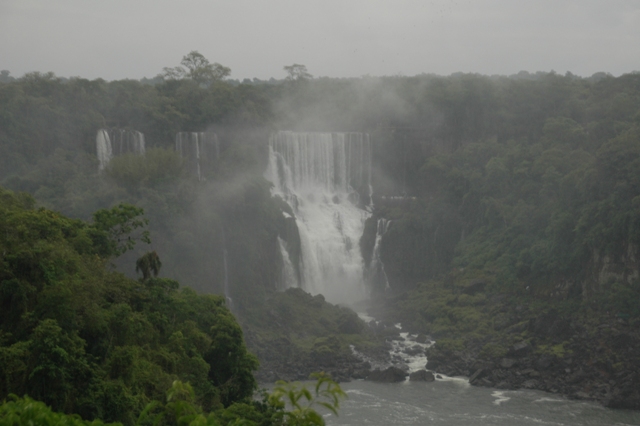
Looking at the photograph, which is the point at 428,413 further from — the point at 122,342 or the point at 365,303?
the point at 365,303

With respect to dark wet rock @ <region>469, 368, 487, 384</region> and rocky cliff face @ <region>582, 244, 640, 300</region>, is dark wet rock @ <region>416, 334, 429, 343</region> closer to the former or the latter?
dark wet rock @ <region>469, 368, 487, 384</region>

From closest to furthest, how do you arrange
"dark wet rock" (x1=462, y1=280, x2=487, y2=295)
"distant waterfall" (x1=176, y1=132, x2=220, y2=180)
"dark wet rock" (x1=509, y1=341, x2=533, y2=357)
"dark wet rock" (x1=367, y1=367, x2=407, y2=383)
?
"dark wet rock" (x1=367, y1=367, x2=407, y2=383), "dark wet rock" (x1=509, y1=341, x2=533, y2=357), "dark wet rock" (x1=462, y1=280, x2=487, y2=295), "distant waterfall" (x1=176, y1=132, x2=220, y2=180)

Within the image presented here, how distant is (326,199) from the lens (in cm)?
5841

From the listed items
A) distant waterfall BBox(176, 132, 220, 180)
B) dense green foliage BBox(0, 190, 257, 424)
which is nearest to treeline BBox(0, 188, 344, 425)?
dense green foliage BBox(0, 190, 257, 424)

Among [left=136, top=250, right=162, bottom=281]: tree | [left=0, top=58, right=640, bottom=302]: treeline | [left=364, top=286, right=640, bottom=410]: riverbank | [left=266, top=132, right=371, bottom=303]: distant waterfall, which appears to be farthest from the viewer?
[left=266, top=132, right=371, bottom=303]: distant waterfall

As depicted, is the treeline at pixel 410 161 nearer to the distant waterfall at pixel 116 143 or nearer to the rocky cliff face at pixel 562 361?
the distant waterfall at pixel 116 143

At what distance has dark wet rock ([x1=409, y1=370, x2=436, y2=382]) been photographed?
37.7m

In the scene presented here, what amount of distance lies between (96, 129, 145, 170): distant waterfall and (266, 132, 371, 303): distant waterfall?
29.3 ft

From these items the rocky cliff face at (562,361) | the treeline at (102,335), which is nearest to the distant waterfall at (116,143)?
the treeline at (102,335)

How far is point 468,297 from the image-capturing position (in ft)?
152

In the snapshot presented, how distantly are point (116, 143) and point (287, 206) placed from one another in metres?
11.6

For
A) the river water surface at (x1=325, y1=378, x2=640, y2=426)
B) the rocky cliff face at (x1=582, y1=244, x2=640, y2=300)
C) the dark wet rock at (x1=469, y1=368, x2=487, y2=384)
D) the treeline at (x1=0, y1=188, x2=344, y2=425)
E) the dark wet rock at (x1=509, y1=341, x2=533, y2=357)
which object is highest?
the treeline at (x1=0, y1=188, x2=344, y2=425)

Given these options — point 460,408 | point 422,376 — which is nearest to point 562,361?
point 422,376

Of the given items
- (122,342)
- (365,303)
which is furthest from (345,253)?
(122,342)
